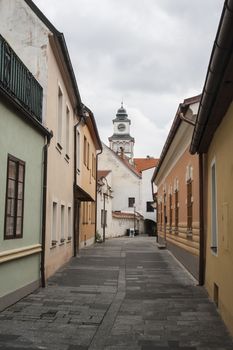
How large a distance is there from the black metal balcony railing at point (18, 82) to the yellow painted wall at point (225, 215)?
355 cm

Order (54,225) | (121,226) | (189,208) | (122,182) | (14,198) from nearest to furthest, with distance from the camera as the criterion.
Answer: (14,198) → (189,208) → (54,225) → (121,226) → (122,182)

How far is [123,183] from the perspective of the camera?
6288 centimetres

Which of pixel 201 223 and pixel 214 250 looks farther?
pixel 201 223

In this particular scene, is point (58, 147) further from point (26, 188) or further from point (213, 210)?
point (213, 210)

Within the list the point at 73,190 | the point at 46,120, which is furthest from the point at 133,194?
the point at 46,120

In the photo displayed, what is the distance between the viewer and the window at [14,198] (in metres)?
8.70

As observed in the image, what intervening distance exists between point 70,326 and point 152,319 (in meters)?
1.32

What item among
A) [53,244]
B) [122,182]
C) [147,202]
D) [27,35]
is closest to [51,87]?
[27,35]

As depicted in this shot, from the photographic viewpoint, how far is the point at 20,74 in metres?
10.1

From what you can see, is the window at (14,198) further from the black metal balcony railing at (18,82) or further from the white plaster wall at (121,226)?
the white plaster wall at (121,226)

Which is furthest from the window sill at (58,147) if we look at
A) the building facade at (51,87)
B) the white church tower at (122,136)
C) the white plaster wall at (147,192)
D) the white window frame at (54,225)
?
the white church tower at (122,136)

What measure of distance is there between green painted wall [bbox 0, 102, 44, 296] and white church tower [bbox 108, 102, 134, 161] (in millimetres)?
86517

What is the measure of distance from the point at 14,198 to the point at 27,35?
566 centimetres

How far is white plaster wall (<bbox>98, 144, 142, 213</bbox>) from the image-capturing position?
6238 centimetres
